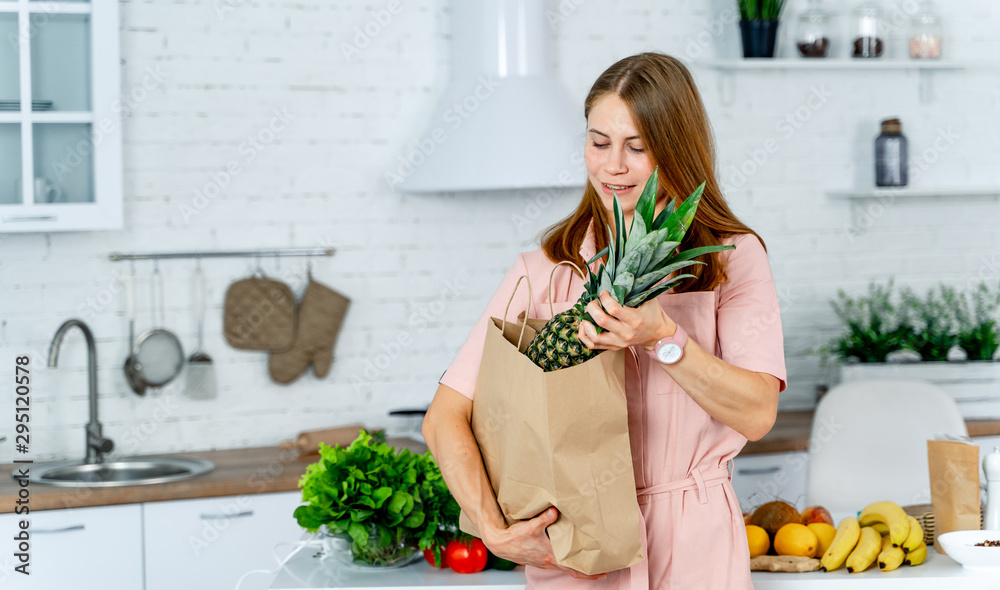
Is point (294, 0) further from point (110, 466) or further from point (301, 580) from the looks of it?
point (301, 580)

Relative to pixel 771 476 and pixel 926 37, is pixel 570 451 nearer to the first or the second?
pixel 771 476

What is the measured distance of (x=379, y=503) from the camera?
1.75 meters

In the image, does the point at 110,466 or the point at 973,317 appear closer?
the point at 110,466

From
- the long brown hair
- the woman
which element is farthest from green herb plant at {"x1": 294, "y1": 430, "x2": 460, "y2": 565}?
the long brown hair

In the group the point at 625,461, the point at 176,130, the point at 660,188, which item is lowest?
the point at 625,461

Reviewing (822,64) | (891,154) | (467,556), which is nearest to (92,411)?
(467,556)

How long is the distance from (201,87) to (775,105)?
215 cm

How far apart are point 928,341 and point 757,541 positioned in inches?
75.4

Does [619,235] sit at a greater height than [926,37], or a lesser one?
lesser

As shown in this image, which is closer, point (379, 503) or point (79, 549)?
point (379, 503)

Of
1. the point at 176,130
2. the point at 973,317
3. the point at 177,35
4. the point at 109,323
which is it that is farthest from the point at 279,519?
the point at 973,317

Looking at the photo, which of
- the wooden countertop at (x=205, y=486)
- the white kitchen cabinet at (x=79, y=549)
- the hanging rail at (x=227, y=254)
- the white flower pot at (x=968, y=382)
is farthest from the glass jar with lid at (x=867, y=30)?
the white kitchen cabinet at (x=79, y=549)

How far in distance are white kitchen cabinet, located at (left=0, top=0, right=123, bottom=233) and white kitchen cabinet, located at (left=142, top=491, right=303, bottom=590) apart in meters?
0.87

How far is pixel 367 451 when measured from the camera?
183 cm
